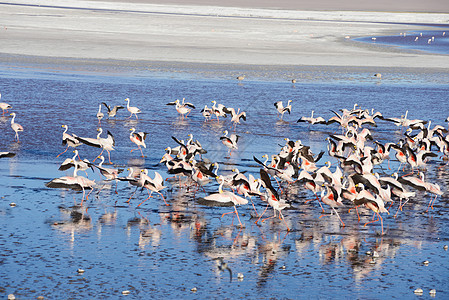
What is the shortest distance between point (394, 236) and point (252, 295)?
3237 millimetres

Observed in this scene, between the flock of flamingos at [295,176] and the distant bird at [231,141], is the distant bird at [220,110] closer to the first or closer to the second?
the flock of flamingos at [295,176]

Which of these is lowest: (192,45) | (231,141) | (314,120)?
(231,141)

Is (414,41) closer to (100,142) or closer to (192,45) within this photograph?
(192,45)

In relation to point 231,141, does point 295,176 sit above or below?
below

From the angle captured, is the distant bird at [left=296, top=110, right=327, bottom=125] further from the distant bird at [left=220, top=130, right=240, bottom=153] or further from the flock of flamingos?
the distant bird at [left=220, top=130, right=240, bottom=153]

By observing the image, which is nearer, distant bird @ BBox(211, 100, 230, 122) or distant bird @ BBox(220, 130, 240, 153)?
distant bird @ BBox(220, 130, 240, 153)

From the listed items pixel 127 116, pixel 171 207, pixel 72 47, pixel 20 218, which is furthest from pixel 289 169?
pixel 72 47

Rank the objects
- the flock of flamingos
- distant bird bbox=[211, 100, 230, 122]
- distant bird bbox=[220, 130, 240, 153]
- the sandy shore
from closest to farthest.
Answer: the flock of flamingos, distant bird bbox=[220, 130, 240, 153], distant bird bbox=[211, 100, 230, 122], the sandy shore

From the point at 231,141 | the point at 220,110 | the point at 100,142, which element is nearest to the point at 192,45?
the point at 220,110

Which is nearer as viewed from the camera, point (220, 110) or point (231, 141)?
point (231, 141)

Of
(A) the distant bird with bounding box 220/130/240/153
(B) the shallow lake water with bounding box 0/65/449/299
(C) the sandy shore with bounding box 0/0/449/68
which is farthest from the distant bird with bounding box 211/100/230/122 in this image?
(C) the sandy shore with bounding box 0/0/449/68

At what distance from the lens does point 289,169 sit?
42.3 ft

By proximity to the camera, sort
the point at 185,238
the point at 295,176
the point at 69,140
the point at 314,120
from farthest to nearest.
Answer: the point at 314,120, the point at 69,140, the point at 295,176, the point at 185,238

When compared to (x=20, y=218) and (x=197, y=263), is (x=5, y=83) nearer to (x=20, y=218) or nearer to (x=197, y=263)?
(x=20, y=218)
